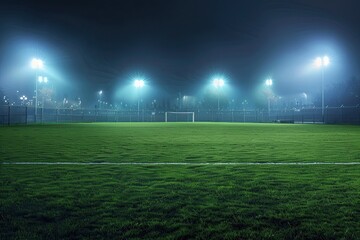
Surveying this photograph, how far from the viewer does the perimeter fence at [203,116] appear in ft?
167

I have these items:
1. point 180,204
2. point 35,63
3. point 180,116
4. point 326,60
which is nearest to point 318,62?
point 326,60

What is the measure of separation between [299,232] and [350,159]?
6.67m

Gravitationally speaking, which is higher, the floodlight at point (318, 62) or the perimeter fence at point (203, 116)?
the floodlight at point (318, 62)

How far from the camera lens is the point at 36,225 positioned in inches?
161

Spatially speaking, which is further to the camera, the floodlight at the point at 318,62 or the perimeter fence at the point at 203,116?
the floodlight at the point at 318,62

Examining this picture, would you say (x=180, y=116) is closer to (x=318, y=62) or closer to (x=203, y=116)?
(x=203, y=116)

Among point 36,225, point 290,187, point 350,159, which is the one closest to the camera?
point 36,225

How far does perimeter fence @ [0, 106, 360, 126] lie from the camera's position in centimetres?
5094

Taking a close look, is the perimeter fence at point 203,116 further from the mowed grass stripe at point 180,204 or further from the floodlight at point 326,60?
the mowed grass stripe at point 180,204

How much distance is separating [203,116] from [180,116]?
4.78m

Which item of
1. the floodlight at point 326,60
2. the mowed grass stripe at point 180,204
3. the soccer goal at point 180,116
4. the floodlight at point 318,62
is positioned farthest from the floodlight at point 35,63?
the mowed grass stripe at point 180,204

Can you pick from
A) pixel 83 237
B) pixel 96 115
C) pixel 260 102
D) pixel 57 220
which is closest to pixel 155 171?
pixel 57 220

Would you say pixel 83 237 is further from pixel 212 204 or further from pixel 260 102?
pixel 260 102

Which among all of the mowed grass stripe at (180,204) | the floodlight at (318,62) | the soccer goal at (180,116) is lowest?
the mowed grass stripe at (180,204)
